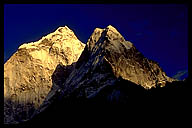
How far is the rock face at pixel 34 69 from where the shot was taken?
111606mm

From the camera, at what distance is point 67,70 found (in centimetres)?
11919

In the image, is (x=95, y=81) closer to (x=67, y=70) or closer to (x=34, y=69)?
(x=67, y=70)

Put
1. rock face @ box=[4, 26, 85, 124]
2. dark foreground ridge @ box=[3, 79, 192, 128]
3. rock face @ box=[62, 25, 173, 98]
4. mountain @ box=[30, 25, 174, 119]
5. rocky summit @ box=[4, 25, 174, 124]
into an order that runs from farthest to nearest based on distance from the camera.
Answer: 1. rock face @ box=[4, 26, 85, 124]
2. rocky summit @ box=[4, 25, 174, 124]
3. rock face @ box=[62, 25, 173, 98]
4. mountain @ box=[30, 25, 174, 119]
5. dark foreground ridge @ box=[3, 79, 192, 128]

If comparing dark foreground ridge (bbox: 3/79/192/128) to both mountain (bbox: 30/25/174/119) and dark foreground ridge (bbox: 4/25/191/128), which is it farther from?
mountain (bbox: 30/25/174/119)

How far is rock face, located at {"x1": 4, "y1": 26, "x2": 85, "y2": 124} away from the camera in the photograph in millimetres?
111606

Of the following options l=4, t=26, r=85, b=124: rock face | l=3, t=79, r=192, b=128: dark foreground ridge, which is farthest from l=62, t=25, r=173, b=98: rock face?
l=3, t=79, r=192, b=128: dark foreground ridge

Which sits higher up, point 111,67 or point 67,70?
point 67,70

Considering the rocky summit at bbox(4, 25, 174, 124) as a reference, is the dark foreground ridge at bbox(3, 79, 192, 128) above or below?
below

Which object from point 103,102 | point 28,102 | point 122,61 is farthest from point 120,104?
point 28,102

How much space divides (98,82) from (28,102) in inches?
1780

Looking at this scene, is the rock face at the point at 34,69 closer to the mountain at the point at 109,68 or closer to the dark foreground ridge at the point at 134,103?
the mountain at the point at 109,68

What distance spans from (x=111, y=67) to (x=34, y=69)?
48.6 metres

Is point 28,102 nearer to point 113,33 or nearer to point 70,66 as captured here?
point 70,66

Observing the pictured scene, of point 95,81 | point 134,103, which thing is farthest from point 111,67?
point 134,103
